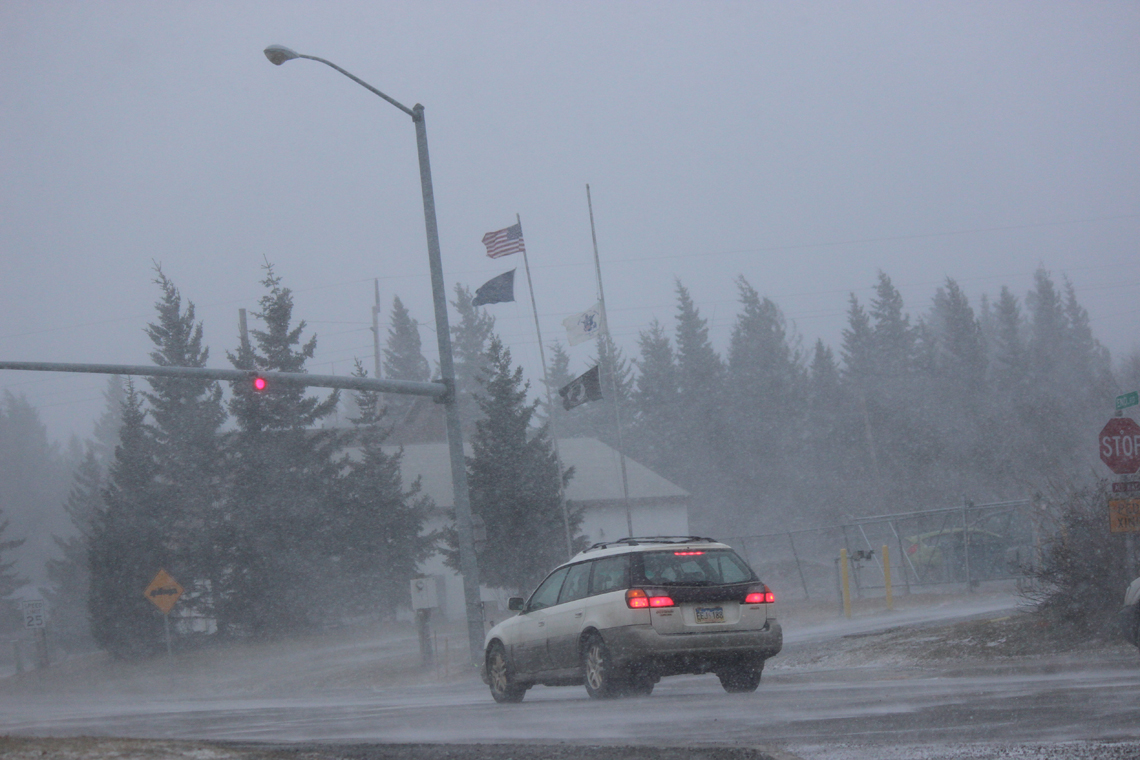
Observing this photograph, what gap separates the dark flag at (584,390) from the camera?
2781cm

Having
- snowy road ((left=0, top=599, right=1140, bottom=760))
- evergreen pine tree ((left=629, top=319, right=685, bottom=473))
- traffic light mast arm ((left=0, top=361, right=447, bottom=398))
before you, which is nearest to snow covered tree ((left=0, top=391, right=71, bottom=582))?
evergreen pine tree ((left=629, top=319, right=685, bottom=473))

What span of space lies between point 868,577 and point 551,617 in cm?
2479

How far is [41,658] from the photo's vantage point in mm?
42906

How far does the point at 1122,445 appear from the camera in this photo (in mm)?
12812

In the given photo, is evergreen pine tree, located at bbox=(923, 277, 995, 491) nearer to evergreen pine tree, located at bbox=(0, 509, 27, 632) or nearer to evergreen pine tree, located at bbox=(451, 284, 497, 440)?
evergreen pine tree, located at bbox=(451, 284, 497, 440)

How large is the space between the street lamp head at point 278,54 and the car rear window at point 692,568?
11301 millimetres

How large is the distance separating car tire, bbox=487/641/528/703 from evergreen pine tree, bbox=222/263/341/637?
2891cm

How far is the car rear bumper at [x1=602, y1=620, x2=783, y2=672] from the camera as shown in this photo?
37.6 ft

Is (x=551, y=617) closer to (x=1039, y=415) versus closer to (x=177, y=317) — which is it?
(x=177, y=317)

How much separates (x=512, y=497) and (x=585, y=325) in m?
8.85

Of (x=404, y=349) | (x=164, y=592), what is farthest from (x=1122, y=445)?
(x=404, y=349)

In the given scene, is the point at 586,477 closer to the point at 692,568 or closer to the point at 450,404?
the point at 450,404

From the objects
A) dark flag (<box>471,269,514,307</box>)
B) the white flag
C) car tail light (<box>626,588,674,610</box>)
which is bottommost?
car tail light (<box>626,588,674,610</box>)

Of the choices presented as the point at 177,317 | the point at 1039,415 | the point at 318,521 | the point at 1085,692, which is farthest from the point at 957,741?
the point at 1039,415
